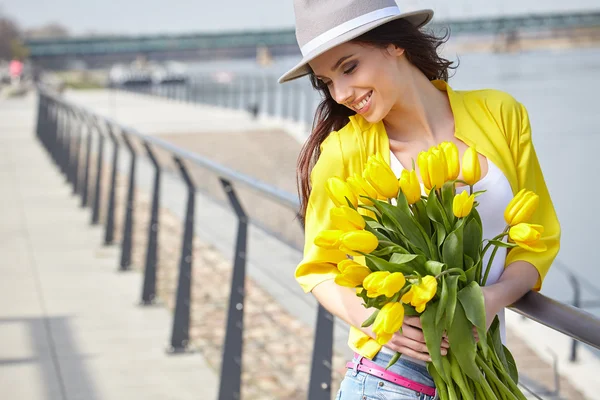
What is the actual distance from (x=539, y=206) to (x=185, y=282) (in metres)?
3.63

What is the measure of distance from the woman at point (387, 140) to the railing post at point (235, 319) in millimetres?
2190

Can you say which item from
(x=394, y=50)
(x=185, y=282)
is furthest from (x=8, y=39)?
(x=394, y=50)

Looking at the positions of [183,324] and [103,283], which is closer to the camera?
[183,324]

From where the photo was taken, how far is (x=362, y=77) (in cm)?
192

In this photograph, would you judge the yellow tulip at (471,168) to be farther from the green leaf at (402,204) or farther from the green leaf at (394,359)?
the green leaf at (394,359)

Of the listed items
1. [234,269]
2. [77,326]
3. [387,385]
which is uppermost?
[387,385]

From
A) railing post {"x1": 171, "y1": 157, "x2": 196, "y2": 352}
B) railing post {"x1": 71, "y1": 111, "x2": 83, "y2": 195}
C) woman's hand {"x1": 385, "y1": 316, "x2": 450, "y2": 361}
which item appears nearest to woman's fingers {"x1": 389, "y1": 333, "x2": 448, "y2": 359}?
woman's hand {"x1": 385, "y1": 316, "x2": 450, "y2": 361}

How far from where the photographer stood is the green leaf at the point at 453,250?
1659 mm

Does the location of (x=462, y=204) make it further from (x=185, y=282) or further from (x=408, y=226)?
(x=185, y=282)

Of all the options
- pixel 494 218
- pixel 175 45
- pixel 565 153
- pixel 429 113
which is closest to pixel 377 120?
pixel 429 113

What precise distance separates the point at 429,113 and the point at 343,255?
A: 322 millimetres

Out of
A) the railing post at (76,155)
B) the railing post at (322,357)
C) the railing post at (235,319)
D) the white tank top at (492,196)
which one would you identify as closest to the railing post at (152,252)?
the railing post at (235,319)

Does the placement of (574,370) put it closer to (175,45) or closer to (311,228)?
(311,228)

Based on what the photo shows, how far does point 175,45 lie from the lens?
11031 centimetres
